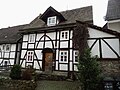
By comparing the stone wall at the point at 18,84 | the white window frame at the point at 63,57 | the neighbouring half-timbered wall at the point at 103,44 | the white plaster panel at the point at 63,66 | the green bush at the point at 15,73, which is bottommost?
the stone wall at the point at 18,84

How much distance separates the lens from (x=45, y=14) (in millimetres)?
19938

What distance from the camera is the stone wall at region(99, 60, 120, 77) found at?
35.9ft

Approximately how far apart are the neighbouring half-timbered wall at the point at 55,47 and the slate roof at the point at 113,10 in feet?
14.5

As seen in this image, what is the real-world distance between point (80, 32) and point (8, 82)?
27.5ft

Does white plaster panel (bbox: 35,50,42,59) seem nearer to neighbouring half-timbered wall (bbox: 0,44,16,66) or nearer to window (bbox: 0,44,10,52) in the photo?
neighbouring half-timbered wall (bbox: 0,44,16,66)

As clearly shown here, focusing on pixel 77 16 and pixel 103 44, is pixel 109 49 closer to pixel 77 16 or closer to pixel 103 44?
pixel 103 44

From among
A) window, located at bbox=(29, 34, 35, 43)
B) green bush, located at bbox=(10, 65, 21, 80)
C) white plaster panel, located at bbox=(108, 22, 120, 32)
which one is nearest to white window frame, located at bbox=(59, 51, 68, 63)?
window, located at bbox=(29, 34, 35, 43)

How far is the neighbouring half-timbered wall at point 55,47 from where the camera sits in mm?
16781

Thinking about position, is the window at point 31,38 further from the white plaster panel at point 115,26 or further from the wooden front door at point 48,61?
the white plaster panel at point 115,26

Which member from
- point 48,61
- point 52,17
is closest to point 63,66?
point 48,61

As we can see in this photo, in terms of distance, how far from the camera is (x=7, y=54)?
22.8m

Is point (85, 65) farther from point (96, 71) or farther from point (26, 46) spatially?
point (26, 46)

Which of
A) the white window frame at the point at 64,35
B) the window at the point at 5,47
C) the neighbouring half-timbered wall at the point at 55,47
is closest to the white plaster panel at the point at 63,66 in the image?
the neighbouring half-timbered wall at the point at 55,47

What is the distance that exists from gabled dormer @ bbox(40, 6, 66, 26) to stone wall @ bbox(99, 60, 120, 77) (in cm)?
956
